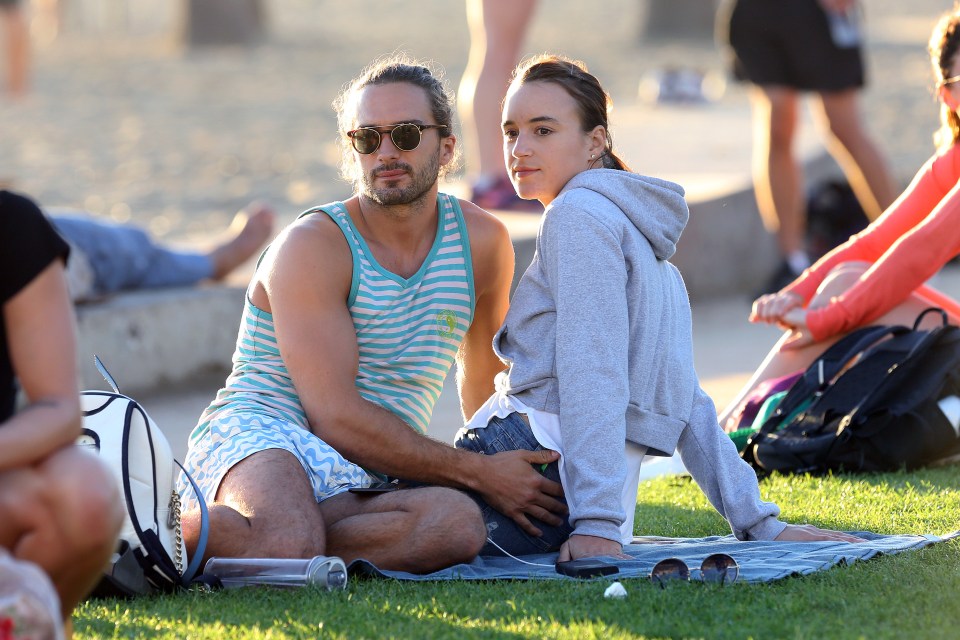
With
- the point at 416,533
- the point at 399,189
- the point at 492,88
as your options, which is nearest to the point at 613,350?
the point at 416,533

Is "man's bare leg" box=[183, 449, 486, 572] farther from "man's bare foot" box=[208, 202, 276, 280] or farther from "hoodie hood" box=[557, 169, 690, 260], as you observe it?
Answer: "man's bare foot" box=[208, 202, 276, 280]

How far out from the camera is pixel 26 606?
238 centimetres

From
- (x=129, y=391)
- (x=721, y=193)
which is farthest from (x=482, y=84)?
(x=129, y=391)

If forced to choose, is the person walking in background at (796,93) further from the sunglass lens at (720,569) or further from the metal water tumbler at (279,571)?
the metal water tumbler at (279,571)

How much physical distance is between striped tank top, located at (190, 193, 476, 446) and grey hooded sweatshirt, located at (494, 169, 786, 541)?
209 millimetres

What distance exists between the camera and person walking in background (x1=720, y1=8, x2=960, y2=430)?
4703 mm

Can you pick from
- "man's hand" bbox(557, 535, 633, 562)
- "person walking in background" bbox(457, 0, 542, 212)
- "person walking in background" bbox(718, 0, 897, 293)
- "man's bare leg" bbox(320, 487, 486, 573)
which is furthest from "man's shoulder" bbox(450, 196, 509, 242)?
"person walking in background" bbox(718, 0, 897, 293)

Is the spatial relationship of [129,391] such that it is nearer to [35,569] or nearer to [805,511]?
[805,511]

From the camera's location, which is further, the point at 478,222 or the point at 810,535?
the point at 478,222

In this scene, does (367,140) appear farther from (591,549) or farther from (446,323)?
(591,549)

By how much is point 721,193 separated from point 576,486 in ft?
16.7

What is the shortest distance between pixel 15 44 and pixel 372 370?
11.0m

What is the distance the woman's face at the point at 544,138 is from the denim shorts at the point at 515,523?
606 mm

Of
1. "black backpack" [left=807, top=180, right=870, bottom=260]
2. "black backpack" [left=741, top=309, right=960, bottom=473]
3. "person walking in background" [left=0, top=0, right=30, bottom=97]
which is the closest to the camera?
"black backpack" [left=741, top=309, right=960, bottom=473]
